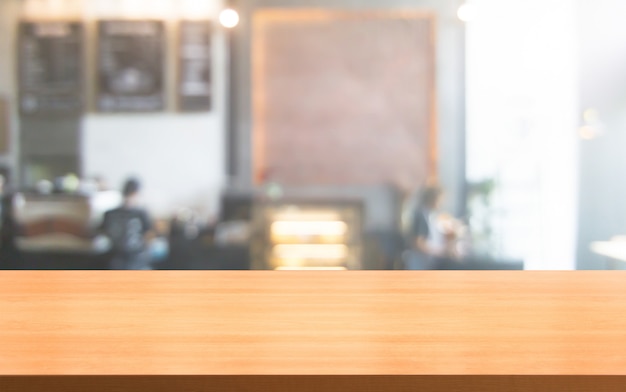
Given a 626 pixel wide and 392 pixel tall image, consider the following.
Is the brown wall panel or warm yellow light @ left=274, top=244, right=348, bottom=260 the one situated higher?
the brown wall panel

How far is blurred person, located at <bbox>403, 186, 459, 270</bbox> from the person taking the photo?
137 inches

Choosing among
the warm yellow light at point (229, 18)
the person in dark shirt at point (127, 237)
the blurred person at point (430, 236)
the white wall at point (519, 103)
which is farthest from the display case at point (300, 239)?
the warm yellow light at point (229, 18)

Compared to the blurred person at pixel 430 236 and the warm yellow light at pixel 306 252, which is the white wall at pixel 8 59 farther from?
the blurred person at pixel 430 236

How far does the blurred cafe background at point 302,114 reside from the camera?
12.2ft

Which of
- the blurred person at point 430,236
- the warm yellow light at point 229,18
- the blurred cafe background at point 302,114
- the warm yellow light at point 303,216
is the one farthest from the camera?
the warm yellow light at point 229,18

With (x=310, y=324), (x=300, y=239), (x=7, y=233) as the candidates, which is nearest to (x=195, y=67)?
Result: (x=300, y=239)

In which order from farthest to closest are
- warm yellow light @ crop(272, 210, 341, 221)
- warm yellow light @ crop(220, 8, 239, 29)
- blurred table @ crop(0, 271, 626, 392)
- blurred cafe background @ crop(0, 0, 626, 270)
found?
warm yellow light @ crop(220, 8, 239, 29), blurred cafe background @ crop(0, 0, 626, 270), warm yellow light @ crop(272, 210, 341, 221), blurred table @ crop(0, 271, 626, 392)

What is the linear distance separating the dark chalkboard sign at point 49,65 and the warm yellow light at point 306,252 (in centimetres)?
138

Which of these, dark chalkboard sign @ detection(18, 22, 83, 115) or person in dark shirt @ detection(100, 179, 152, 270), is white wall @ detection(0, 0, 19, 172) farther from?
person in dark shirt @ detection(100, 179, 152, 270)

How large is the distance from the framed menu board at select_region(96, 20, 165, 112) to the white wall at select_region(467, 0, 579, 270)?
5.50ft

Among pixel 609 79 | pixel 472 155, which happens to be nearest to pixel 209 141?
pixel 472 155

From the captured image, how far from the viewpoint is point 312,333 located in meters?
0.26

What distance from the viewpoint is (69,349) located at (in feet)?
0.79

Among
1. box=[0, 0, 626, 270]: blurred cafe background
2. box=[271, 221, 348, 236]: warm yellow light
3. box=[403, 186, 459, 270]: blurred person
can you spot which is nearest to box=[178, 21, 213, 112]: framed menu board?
box=[0, 0, 626, 270]: blurred cafe background
